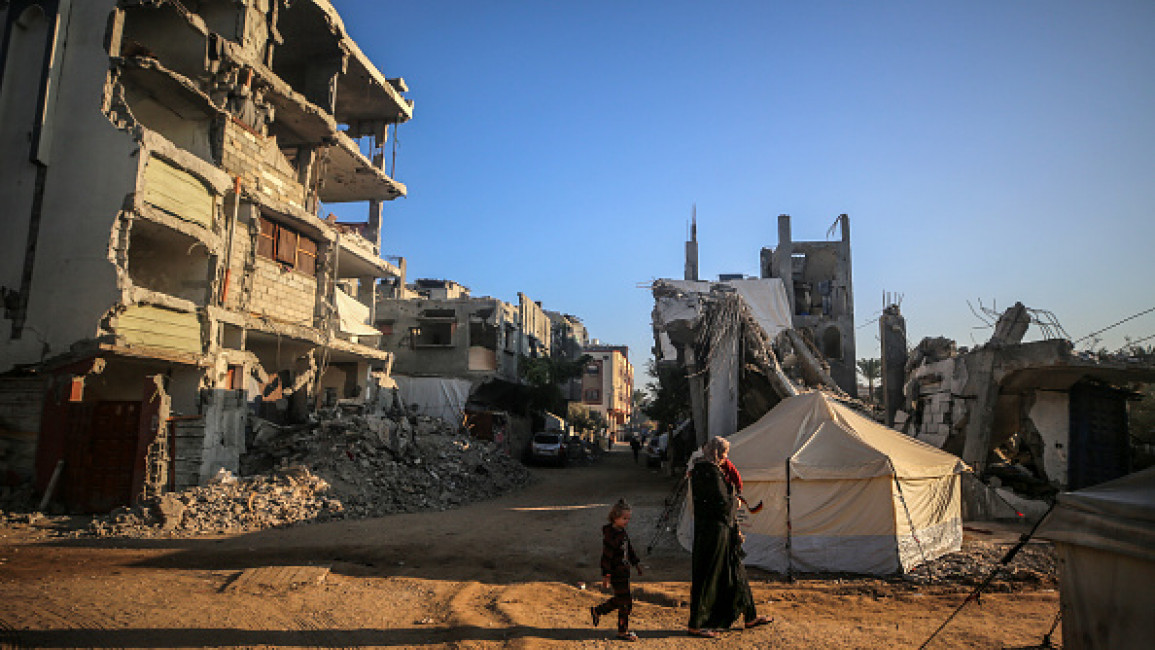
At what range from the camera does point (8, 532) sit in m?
10.5

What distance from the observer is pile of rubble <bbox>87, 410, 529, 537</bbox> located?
11.6 m

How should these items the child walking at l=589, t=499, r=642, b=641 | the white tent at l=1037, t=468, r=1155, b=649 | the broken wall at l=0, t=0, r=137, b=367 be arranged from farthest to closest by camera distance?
the broken wall at l=0, t=0, r=137, b=367 < the child walking at l=589, t=499, r=642, b=641 < the white tent at l=1037, t=468, r=1155, b=649

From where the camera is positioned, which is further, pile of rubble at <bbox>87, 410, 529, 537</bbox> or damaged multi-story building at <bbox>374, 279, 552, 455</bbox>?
damaged multi-story building at <bbox>374, 279, 552, 455</bbox>

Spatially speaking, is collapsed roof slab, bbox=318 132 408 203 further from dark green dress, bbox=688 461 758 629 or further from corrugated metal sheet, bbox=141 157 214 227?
dark green dress, bbox=688 461 758 629

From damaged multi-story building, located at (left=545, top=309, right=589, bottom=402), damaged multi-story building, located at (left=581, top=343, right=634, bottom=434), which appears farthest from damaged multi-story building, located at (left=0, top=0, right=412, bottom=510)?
damaged multi-story building, located at (left=581, top=343, right=634, bottom=434)

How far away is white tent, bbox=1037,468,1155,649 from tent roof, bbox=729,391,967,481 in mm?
3972

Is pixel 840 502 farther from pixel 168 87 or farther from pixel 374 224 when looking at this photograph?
pixel 374 224

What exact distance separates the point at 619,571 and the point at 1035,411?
14.0 metres

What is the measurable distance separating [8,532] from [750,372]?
14.1m

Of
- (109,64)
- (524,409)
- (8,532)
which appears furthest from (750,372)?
(524,409)

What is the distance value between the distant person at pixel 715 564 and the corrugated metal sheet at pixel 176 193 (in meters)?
13.6

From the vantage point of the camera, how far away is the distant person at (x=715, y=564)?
233 inches

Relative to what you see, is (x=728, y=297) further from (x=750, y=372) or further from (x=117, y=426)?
(x=117, y=426)

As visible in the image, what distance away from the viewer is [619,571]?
573 cm
